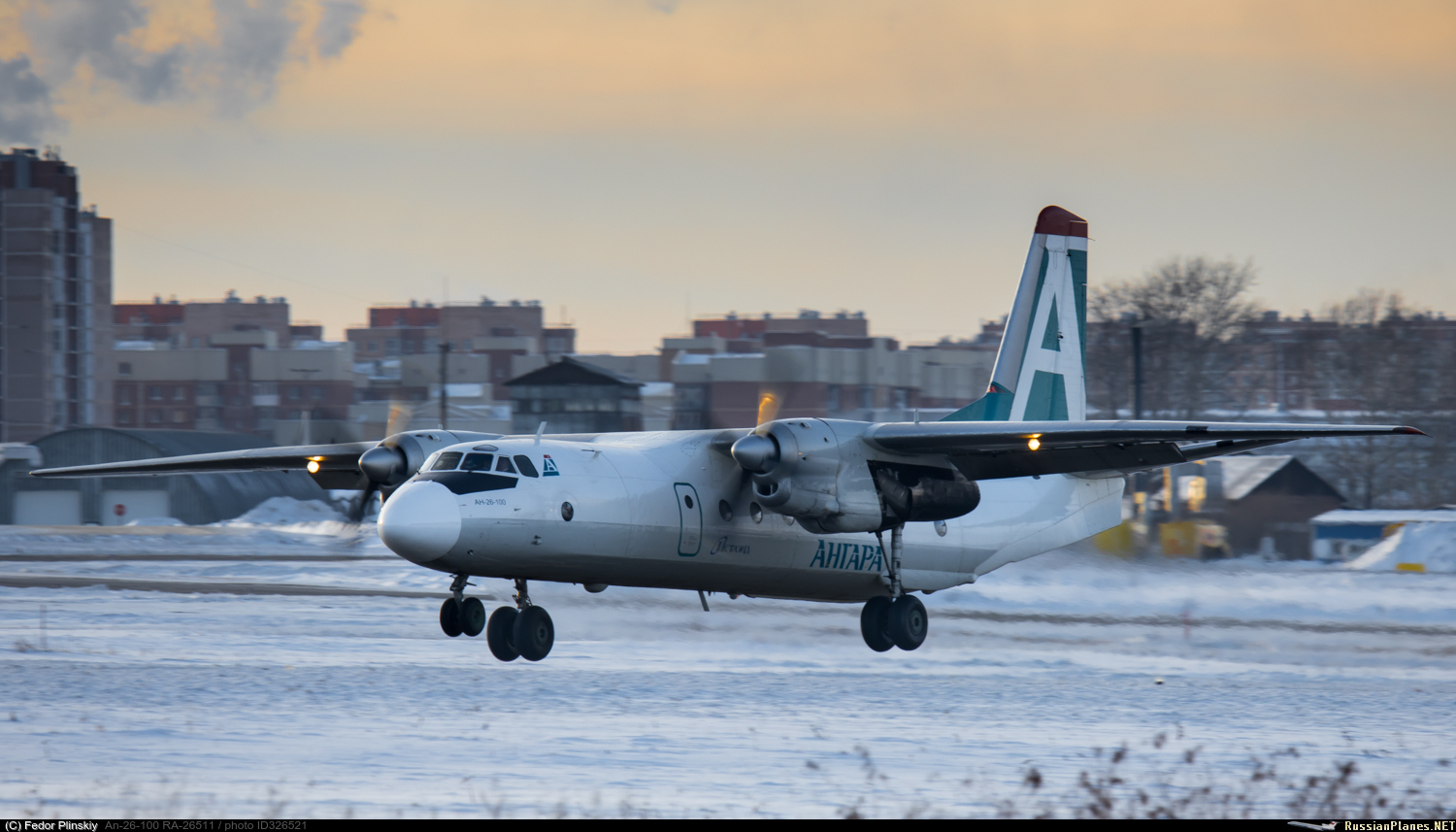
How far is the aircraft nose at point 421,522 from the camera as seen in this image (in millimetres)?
16141

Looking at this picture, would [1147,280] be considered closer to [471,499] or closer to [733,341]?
[733,341]

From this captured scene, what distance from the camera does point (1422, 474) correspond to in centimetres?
6494

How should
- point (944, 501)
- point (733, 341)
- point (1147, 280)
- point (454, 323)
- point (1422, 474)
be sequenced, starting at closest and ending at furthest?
1. point (944, 501)
2. point (1422, 474)
3. point (1147, 280)
4. point (733, 341)
5. point (454, 323)

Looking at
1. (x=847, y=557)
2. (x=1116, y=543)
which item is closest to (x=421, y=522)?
(x=847, y=557)

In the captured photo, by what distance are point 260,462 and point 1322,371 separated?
67.1m

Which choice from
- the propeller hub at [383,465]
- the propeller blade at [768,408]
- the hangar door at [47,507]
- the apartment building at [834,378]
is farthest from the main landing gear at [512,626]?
the hangar door at [47,507]

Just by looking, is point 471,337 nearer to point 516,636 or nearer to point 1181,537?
point 1181,537

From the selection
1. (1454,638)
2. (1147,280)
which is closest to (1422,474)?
(1147,280)

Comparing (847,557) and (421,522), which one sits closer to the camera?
(421,522)

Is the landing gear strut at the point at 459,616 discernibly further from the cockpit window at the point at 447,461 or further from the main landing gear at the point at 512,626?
the cockpit window at the point at 447,461

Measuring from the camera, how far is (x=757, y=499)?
19.7 m

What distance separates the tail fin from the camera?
24.5 m

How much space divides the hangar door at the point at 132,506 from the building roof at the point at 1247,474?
51430mm

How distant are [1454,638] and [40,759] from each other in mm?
20670
